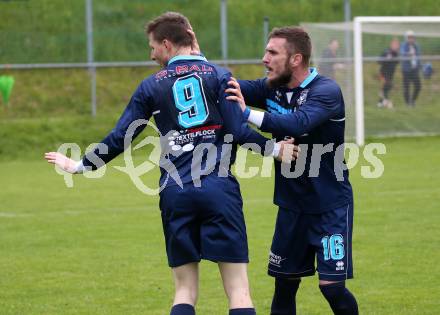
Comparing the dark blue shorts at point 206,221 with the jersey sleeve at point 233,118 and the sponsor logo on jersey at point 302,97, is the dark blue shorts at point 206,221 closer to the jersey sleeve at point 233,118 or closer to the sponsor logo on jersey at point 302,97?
the jersey sleeve at point 233,118

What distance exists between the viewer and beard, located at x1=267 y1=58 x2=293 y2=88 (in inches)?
228

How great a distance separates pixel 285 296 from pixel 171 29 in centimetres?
193

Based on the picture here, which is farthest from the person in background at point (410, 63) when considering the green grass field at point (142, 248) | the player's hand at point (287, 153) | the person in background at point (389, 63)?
the player's hand at point (287, 153)

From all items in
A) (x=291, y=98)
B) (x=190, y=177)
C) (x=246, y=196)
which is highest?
(x=291, y=98)

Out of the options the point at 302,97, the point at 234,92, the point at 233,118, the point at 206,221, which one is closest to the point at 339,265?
the point at 206,221

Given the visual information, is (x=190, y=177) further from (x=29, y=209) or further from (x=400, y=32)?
(x=400, y=32)

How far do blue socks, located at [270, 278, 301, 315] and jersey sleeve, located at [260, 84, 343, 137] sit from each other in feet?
3.57

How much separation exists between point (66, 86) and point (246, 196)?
8.13 meters

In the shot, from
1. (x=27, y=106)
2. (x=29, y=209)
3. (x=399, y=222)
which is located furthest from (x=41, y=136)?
(x=399, y=222)

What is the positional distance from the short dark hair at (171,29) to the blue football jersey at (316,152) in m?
0.72

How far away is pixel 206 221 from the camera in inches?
214

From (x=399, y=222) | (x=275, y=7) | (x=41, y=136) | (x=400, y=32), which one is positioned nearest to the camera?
(x=399, y=222)

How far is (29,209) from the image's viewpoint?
1270cm

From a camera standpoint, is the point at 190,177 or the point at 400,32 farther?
the point at 400,32
